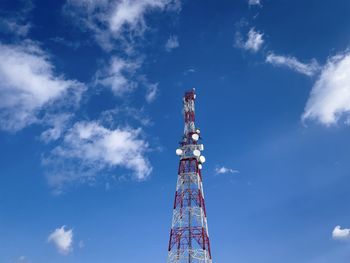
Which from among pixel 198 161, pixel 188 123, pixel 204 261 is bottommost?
pixel 204 261

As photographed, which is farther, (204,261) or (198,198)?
(198,198)

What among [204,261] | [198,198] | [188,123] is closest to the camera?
[204,261]

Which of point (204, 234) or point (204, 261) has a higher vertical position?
point (204, 234)

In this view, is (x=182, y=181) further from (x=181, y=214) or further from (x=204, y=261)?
(x=204, y=261)

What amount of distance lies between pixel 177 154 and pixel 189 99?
372 inches

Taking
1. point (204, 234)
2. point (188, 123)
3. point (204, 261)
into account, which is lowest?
point (204, 261)

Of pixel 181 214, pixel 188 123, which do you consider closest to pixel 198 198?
pixel 181 214

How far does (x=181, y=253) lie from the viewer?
6166cm

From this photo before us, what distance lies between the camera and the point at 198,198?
6500 centimetres

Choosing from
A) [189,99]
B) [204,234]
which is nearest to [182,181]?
[204,234]

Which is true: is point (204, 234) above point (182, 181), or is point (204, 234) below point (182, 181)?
below

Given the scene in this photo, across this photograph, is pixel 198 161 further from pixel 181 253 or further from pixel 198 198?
pixel 181 253

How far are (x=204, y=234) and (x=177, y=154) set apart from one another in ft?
43.7

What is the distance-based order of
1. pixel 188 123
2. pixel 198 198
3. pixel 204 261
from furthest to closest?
pixel 188 123
pixel 198 198
pixel 204 261
